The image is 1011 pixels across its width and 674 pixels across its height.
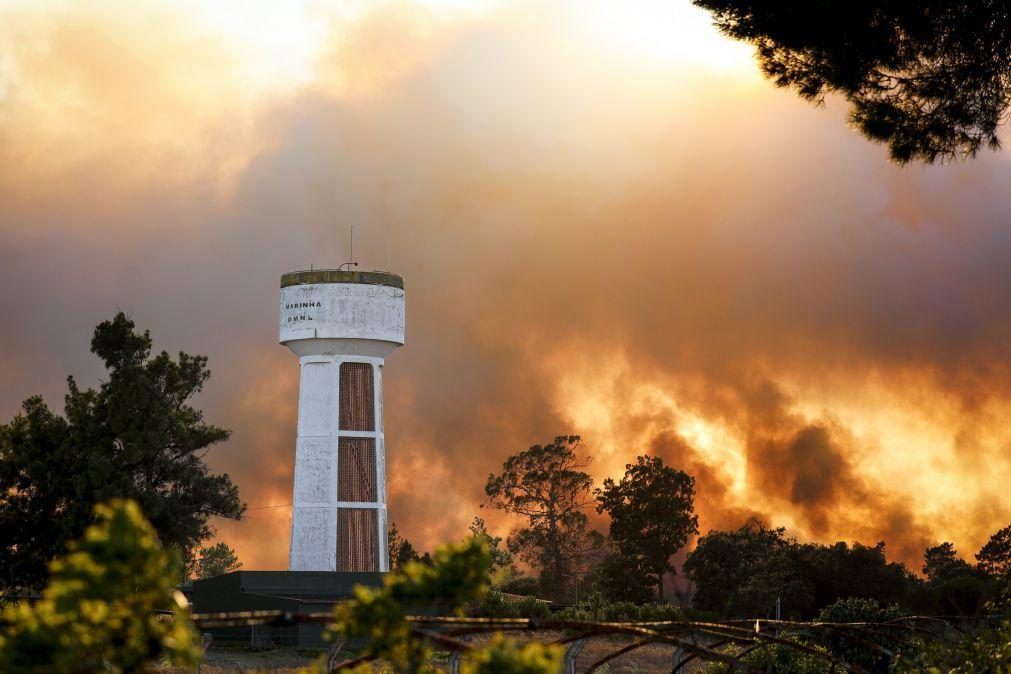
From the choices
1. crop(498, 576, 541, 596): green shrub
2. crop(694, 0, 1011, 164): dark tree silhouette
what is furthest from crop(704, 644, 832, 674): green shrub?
crop(498, 576, 541, 596): green shrub

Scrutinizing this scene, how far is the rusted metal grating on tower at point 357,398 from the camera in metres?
53.5

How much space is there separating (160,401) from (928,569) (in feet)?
122

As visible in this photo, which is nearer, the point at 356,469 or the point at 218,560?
the point at 356,469

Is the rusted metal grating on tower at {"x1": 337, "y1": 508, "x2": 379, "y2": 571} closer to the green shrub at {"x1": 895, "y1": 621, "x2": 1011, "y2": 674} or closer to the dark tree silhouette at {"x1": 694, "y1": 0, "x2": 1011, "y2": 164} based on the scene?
the dark tree silhouette at {"x1": 694, "y1": 0, "x2": 1011, "y2": 164}

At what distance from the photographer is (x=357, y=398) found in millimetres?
53719

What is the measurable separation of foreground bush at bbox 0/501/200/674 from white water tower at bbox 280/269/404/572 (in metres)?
45.1

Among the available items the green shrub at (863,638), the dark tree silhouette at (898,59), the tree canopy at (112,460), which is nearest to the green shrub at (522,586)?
the tree canopy at (112,460)

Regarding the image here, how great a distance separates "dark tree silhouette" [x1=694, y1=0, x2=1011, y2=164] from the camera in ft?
75.0

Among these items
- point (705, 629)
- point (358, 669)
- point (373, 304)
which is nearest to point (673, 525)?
point (373, 304)

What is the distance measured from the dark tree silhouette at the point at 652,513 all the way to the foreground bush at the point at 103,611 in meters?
57.2

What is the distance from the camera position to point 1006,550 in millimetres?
62375

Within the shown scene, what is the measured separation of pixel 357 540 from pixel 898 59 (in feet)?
110

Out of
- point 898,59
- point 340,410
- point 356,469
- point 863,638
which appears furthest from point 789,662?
point 340,410

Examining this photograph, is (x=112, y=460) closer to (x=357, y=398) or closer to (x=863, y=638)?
(x=357, y=398)
